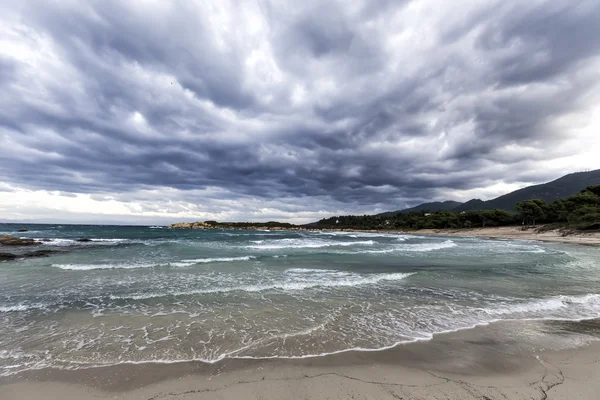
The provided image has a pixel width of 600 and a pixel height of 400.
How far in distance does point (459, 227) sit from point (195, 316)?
111 m

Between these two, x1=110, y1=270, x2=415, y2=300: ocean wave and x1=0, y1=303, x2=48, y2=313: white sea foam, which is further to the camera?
x1=110, y1=270, x2=415, y2=300: ocean wave

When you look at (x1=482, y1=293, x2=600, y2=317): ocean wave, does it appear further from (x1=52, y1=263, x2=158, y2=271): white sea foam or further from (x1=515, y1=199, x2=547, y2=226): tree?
(x1=515, y1=199, x2=547, y2=226): tree

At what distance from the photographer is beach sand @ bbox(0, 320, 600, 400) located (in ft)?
12.7

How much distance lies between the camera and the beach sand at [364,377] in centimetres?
387

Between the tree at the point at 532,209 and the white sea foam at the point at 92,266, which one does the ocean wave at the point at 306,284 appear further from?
the tree at the point at 532,209

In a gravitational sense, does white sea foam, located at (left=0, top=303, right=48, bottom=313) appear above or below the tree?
below

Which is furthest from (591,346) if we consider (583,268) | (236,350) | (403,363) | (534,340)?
(583,268)

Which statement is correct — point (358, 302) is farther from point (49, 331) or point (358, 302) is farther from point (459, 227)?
point (459, 227)

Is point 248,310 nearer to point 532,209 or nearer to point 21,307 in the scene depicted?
point 21,307

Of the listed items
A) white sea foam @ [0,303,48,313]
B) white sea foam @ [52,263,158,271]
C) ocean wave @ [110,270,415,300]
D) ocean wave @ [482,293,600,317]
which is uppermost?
white sea foam @ [52,263,158,271]

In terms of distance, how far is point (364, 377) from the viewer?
14.0ft

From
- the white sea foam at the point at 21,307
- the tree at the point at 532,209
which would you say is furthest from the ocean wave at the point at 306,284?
the tree at the point at 532,209

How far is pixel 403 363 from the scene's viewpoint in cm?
474

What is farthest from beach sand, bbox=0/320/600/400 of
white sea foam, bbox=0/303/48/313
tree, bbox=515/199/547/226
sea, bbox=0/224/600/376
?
tree, bbox=515/199/547/226
